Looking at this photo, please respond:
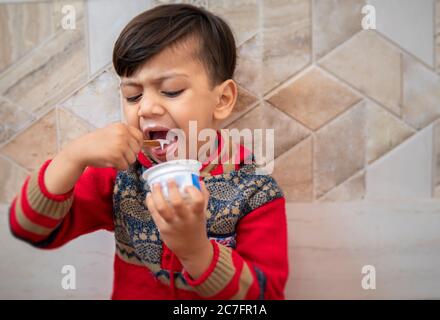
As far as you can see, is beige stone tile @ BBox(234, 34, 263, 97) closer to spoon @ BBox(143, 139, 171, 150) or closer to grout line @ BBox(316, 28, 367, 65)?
grout line @ BBox(316, 28, 367, 65)

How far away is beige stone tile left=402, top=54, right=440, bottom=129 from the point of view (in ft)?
2.49

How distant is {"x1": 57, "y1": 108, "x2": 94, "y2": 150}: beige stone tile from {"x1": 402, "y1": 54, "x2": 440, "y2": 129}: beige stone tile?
2.31 ft

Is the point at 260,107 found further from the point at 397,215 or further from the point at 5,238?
the point at 5,238

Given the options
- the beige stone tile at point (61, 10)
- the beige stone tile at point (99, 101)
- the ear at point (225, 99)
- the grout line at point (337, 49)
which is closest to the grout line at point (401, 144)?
the grout line at point (337, 49)

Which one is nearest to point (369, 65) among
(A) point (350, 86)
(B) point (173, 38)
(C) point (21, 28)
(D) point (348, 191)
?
(A) point (350, 86)

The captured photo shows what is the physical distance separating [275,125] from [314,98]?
104 mm

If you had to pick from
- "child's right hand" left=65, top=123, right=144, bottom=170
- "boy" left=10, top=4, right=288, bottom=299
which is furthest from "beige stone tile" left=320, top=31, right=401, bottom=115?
"child's right hand" left=65, top=123, right=144, bottom=170

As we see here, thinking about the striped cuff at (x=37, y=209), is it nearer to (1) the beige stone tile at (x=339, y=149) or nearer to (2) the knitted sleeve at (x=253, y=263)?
(2) the knitted sleeve at (x=253, y=263)

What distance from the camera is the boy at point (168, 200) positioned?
21.1 inches

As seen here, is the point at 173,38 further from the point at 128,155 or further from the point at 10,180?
the point at 10,180

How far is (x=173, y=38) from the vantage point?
58 centimetres

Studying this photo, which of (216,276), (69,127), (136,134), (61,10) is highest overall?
(61,10)
